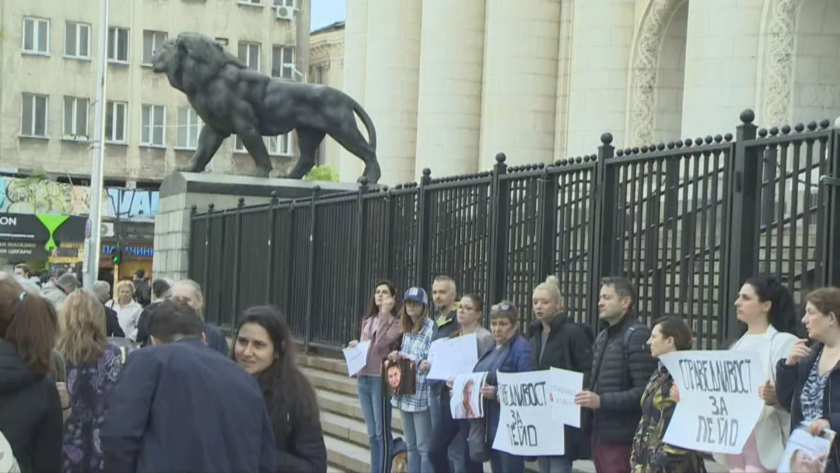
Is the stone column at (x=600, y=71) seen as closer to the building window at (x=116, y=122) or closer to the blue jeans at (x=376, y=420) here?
the blue jeans at (x=376, y=420)

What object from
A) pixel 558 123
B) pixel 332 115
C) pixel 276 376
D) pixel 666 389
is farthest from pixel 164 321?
pixel 558 123

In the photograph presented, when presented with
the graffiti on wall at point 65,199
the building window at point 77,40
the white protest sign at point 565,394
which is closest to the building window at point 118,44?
the building window at point 77,40

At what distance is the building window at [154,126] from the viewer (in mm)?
58812

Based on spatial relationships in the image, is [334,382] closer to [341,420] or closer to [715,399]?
[341,420]

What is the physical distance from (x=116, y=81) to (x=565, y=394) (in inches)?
1998

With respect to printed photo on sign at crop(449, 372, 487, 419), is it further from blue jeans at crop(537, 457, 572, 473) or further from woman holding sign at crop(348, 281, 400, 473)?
woman holding sign at crop(348, 281, 400, 473)

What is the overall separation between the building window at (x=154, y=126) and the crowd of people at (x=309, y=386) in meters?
47.5

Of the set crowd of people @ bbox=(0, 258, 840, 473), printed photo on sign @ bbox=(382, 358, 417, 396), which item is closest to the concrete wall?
crowd of people @ bbox=(0, 258, 840, 473)

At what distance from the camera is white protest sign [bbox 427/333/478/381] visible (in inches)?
455

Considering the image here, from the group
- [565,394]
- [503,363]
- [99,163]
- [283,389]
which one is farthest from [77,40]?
[283,389]

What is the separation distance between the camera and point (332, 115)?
953 inches

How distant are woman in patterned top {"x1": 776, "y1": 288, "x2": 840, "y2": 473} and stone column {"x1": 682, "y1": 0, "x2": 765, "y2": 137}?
1198cm

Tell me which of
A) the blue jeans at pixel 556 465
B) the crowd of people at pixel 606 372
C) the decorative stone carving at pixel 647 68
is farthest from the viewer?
the decorative stone carving at pixel 647 68

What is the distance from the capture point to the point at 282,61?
6188 cm
